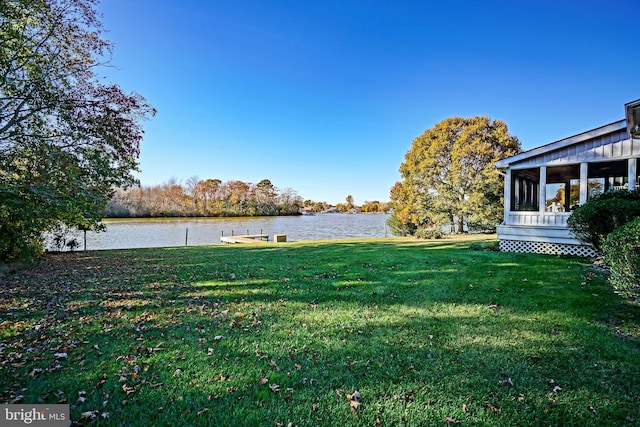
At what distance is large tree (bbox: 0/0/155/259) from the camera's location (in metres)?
7.49

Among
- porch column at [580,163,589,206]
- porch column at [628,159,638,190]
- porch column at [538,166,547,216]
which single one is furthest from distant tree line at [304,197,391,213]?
porch column at [628,159,638,190]

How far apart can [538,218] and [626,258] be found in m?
7.43

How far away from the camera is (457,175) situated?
19562 mm

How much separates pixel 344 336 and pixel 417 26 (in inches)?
515

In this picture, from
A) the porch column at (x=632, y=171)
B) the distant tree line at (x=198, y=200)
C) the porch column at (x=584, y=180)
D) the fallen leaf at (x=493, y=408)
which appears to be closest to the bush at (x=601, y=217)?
the porch column at (x=632, y=171)

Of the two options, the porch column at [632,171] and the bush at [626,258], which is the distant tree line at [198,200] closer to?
the bush at [626,258]

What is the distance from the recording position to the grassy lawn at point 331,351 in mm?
2424

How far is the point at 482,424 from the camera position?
224 cm

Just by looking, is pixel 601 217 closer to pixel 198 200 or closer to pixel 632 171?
pixel 632 171

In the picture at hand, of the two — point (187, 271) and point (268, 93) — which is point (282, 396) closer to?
point (187, 271)

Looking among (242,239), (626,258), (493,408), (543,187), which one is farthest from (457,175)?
(493,408)

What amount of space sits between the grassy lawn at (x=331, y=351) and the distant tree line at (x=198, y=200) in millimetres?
46669

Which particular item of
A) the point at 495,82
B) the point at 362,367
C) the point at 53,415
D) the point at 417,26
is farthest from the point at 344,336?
the point at 495,82

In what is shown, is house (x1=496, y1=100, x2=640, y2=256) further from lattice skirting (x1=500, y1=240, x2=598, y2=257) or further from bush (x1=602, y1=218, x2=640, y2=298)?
bush (x1=602, y1=218, x2=640, y2=298)
